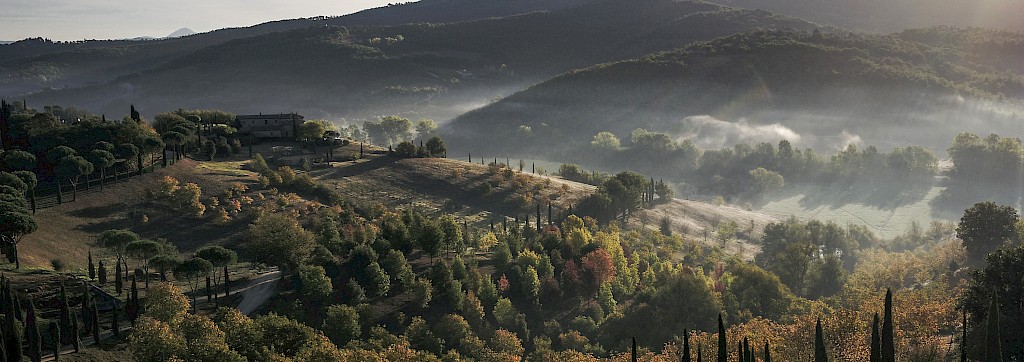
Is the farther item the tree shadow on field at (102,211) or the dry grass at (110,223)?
the tree shadow on field at (102,211)

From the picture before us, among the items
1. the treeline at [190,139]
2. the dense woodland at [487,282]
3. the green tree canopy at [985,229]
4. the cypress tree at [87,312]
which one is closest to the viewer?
the cypress tree at [87,312]

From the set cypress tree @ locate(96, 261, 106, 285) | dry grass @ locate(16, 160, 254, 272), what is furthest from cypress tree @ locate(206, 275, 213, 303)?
dry grass @ locate(16, 160, 254, 272)

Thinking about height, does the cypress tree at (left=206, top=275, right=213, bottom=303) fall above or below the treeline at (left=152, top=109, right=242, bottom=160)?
below

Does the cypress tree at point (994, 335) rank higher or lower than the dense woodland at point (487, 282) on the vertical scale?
higher

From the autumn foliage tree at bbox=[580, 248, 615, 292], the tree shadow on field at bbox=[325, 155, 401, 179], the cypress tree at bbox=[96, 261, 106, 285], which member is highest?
the tree shadow on field at bbox=[325, 155, 401, 179]

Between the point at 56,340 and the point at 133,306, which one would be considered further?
the point at 133,306

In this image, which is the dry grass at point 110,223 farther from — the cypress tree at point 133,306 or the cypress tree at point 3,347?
the cypress tree at point 3,347

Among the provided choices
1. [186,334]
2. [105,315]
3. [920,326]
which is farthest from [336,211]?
[920,326]

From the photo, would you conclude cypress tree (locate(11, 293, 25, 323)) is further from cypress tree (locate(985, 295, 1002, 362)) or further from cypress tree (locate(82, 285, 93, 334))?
cypress tree (locate(985, 295, 1002, 362))

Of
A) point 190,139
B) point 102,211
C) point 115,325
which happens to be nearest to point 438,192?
point 190,139

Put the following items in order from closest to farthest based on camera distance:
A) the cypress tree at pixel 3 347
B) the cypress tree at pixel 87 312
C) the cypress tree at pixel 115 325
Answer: the cypress tree at pixel 3 347
the cypress tree at pixel 115 325
the cypress tree at pixel 87 312

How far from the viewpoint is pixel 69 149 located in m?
147

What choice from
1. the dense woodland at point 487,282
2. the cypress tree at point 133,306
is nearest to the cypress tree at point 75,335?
the dense woodland at point 487,282

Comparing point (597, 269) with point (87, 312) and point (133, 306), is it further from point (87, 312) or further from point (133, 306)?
point (87, 312)
